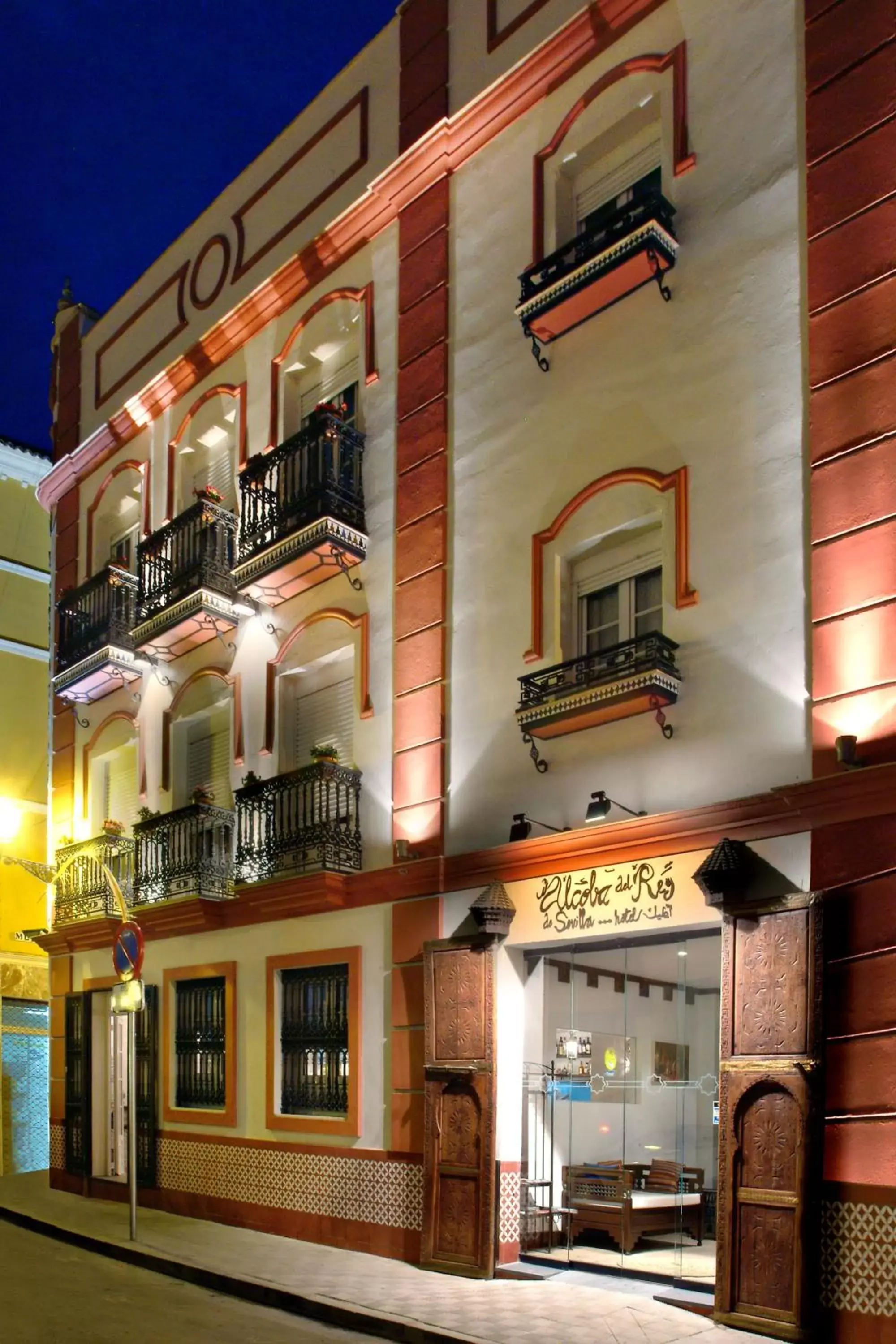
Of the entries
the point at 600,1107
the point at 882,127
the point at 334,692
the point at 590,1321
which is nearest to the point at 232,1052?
the point at 334,692

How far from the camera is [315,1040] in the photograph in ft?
46.2

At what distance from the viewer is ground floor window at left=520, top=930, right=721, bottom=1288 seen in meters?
10.6

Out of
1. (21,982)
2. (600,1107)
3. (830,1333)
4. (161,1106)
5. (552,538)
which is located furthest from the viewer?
(21,982)

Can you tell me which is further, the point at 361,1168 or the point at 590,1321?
the point at 361,1168

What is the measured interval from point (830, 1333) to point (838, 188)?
27.4 ft

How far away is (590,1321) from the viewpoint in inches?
381

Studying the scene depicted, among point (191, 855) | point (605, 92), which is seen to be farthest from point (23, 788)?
point (605, 92)

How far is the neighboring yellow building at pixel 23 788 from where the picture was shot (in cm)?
2241

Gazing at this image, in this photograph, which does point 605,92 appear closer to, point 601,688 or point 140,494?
point 601,688

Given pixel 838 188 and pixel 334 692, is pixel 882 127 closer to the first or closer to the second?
pixel 838 188

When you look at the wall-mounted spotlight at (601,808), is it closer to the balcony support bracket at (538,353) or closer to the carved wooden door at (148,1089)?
the balcony support bracket at (538,353)

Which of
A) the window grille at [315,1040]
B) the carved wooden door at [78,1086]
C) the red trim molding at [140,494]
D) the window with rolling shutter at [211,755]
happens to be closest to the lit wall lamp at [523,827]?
the window grille at [315,1040]

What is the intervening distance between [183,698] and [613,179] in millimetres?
8687

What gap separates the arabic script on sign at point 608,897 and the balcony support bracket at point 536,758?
100 cm
